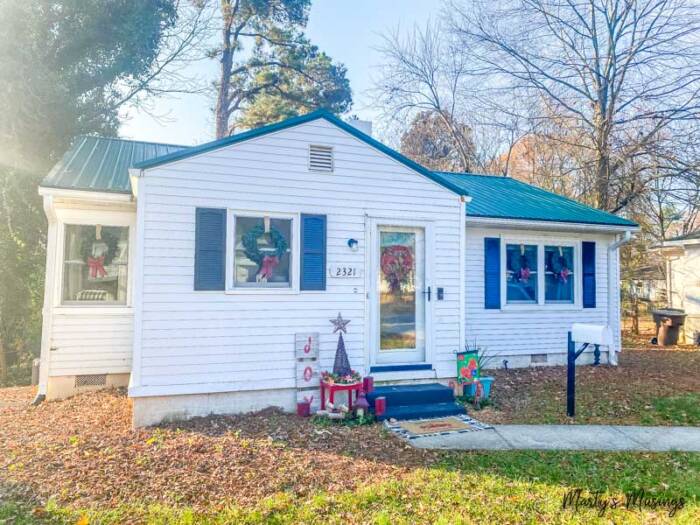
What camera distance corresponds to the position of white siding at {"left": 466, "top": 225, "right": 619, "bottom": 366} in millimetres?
8211

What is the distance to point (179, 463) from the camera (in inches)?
159

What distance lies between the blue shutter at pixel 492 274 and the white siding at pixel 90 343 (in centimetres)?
592

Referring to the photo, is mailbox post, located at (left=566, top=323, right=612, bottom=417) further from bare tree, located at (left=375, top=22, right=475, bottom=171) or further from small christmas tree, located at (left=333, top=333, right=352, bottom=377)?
bare tree, located at (left=375, top=22, right=475, bottom=171)

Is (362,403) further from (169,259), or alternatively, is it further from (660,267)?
(660,267)

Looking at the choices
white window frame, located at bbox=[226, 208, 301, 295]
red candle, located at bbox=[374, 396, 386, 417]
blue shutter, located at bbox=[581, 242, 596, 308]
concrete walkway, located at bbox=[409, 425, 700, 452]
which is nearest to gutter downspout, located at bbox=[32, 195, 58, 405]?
white window frame, located at bbox=[226, 208, 301, 295]

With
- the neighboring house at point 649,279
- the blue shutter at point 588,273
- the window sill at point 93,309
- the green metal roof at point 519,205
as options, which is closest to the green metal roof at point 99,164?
the window sill at point 93,309

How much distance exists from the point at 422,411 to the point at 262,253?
2.75 meters

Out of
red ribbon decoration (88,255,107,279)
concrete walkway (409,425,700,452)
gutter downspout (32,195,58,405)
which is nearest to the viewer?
concrete walkway (409,425,700,452)

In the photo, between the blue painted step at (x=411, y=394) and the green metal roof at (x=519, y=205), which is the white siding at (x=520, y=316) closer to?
the green metal roof at (x=519, y=205)

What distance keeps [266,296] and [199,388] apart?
4.26 feet

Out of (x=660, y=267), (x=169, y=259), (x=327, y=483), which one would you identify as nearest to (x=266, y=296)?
(x=169, y=259)

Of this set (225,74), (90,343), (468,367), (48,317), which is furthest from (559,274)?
(225,74)

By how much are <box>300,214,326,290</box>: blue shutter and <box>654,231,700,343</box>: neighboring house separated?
11.5 meters

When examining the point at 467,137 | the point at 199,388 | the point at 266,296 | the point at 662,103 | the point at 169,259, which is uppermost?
the point at 467,137
